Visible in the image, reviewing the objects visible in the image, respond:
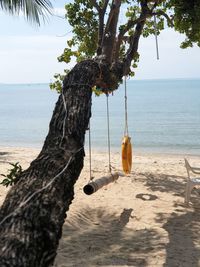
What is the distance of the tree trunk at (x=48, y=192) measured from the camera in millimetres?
2736

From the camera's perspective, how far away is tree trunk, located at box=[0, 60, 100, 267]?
2736mm

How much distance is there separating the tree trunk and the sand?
1.67m

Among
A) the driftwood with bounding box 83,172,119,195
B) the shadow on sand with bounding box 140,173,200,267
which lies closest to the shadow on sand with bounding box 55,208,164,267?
the shadow on sand with bounding box 140,173,200,267

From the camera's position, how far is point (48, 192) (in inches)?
128

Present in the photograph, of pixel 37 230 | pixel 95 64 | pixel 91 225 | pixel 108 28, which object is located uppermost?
pixel 108 28

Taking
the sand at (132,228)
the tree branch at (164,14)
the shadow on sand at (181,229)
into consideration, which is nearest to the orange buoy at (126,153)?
the sand at (132,228)

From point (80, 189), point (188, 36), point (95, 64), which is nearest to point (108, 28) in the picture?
point (95, 64)

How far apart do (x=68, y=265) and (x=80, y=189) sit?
12.8ft

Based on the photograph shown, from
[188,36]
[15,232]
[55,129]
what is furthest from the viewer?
[188,36]

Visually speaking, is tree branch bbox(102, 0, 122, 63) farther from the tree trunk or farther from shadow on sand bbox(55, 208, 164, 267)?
shadow on sand bbox(55, 208, 164, 267)

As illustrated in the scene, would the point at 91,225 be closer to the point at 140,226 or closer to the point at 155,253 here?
the point at 140,226

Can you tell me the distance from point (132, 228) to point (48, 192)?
3341 millimetres

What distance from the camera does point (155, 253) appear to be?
5.27 m

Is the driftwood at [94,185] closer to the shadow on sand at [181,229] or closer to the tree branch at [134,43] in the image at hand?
the shadow on sand at [181,229]
